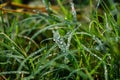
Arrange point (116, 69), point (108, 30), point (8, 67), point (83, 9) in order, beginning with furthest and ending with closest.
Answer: point (83, 9)
point (8, 67)
point (108, 30)
point (116, 69)

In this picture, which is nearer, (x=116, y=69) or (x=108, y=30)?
(x=116, y=69)

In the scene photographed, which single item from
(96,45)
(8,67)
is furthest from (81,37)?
(8,67)

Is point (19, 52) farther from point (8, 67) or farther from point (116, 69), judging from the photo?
point (116, 69)

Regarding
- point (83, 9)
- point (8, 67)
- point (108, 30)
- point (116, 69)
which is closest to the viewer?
point (116, 69)

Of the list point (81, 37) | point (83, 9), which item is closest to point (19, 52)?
point (81, 37)

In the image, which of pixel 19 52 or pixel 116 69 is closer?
pixel 116 69

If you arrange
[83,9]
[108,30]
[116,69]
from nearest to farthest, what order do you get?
[116,69]
[108,30]
[83,9]

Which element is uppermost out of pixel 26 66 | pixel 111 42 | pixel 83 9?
pixel 111 42

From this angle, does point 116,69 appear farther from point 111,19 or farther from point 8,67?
point 8,67

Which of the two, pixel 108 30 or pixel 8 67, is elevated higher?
pixel 108 30
